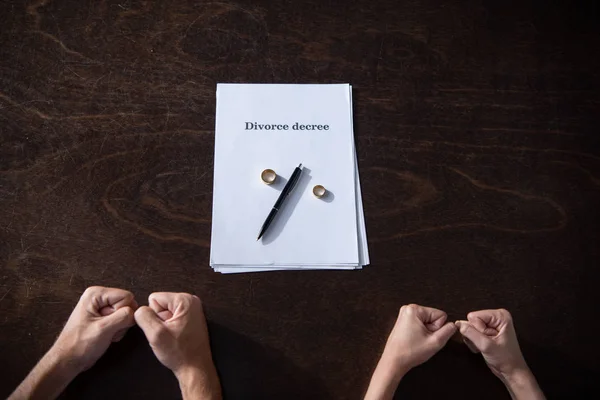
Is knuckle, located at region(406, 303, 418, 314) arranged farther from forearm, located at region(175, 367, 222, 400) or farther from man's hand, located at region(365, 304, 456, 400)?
forearm, located at region(175, 367, 222, 400)

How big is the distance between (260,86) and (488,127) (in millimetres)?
398

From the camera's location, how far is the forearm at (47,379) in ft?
1.96

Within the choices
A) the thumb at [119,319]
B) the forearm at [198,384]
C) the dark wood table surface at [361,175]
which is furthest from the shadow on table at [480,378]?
the thumb at [119,319]

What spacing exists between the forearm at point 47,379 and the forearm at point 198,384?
16 centimetres

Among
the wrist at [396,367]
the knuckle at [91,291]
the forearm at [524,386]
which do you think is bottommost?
the forearm at [524,386]

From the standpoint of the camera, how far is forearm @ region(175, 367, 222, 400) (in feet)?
2.00

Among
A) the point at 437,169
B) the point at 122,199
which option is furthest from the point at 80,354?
the point at 437,169

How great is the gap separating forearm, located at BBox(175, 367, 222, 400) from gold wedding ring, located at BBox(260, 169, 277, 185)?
300 mm

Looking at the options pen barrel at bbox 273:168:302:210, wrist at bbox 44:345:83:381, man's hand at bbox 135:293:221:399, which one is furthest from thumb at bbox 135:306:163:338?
pen barrel at bbox 273:168:302:210

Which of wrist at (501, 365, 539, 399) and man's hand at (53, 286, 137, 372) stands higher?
man's hand at (53, 286, 137, 372)

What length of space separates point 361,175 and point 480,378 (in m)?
0.36

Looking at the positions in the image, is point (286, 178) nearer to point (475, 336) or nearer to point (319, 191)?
point (319, 191)

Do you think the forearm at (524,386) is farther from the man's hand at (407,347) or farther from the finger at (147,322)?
the finger at (147,322)

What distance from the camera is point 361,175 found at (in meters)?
0.71
